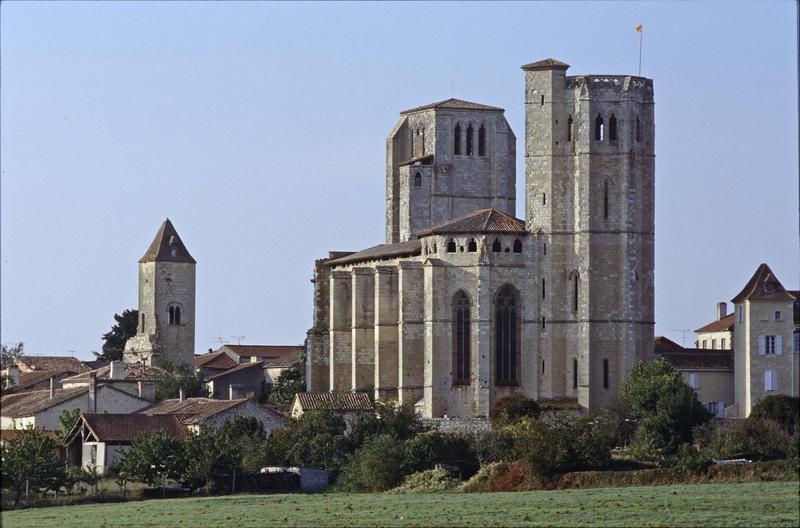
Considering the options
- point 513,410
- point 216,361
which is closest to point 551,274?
point 513,410

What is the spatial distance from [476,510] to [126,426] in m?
26.8

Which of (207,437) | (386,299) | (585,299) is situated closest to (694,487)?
(207,437)

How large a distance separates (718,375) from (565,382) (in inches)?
224

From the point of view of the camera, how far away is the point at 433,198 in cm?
9556

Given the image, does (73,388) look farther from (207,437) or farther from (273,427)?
(207,437)

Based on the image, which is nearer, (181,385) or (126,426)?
(126,426)

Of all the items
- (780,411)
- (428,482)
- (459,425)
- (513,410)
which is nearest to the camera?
(428,482)

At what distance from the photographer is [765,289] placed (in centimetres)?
7400

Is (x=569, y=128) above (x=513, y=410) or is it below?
above

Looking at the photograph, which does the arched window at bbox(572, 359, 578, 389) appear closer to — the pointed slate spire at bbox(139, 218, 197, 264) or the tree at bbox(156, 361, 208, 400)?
the tree at bbox(156, 361, 208, 400)

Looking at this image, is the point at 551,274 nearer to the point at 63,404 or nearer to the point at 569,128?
the point at 569,128

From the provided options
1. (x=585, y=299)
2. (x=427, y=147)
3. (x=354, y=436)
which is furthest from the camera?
(x=427, y=147)

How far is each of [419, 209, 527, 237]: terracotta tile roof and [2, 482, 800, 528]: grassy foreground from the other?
2146 cm

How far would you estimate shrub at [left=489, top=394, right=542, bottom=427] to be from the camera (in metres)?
72.7
